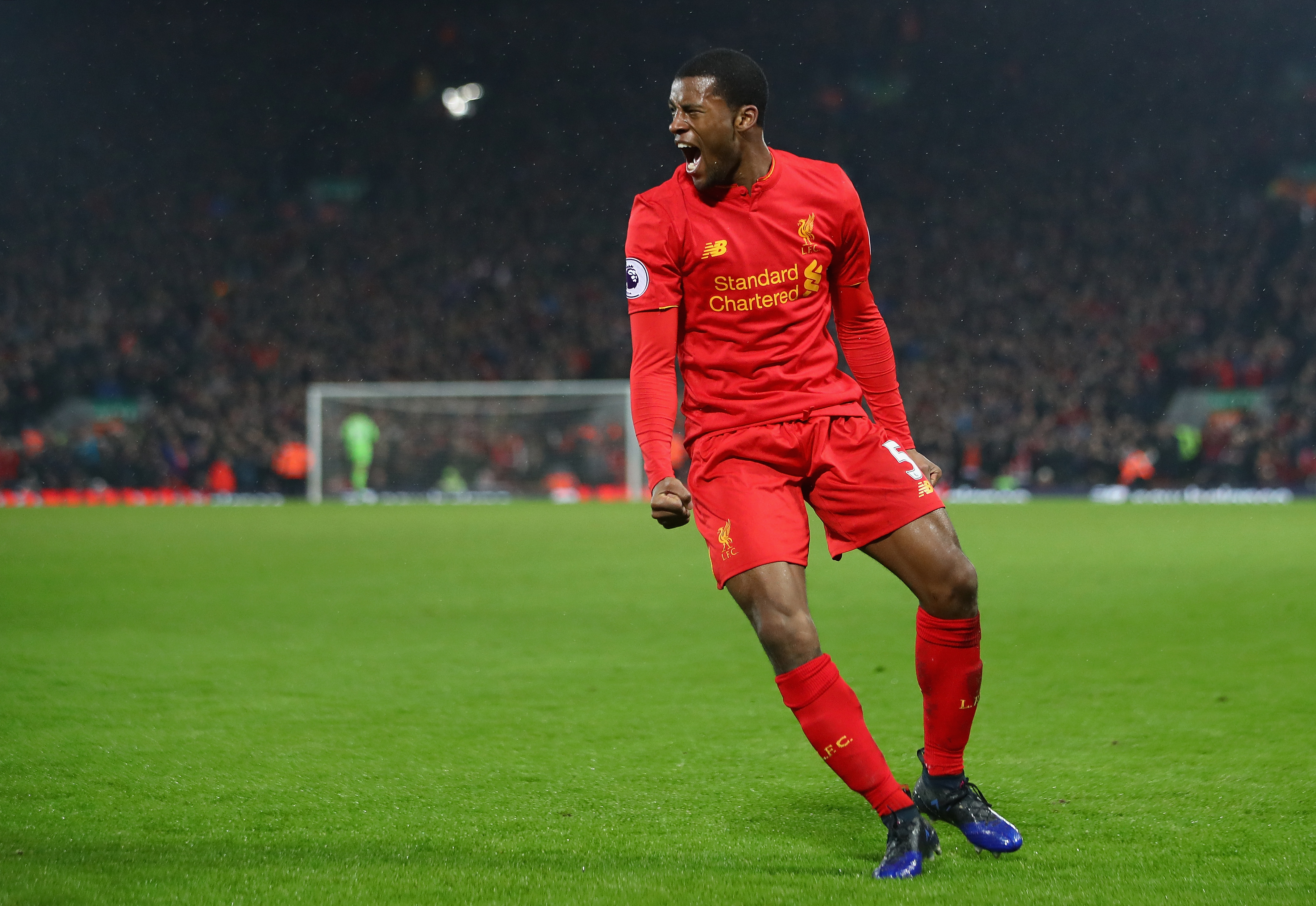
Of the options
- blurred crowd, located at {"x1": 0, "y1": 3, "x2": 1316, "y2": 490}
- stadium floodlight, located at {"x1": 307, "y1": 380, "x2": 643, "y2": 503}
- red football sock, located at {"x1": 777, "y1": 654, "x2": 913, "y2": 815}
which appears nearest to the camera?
red football sock, located at {"x1": 777, "y1": 654, "x2": 913, "y2": 815}

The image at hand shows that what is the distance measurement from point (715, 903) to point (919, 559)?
1048 millimetres

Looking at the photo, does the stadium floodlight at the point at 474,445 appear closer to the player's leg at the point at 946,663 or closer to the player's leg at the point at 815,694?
the player's leg at the point at 946,663

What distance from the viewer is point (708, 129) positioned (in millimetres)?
3688

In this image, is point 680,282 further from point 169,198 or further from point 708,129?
point 169,198

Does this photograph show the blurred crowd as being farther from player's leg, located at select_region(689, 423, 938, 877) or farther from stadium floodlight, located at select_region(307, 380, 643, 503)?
player's leg, located at select_region(689, 423, 938, 877)

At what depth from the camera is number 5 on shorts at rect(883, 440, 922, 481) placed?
3.75m

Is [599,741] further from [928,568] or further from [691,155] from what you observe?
[691,155]

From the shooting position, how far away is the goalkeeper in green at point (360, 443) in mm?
25562

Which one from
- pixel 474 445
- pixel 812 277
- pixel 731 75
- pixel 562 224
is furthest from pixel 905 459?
pixel 562 224

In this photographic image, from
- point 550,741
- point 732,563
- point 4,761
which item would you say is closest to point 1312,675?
point 550,741

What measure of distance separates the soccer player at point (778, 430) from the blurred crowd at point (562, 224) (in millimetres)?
22775

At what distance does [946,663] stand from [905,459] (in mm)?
561

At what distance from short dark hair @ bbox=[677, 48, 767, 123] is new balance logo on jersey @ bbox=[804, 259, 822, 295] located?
425 mm

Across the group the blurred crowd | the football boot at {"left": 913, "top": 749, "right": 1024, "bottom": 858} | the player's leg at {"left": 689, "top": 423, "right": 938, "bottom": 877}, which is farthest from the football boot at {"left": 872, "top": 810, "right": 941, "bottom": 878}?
the blurred crowd
